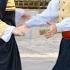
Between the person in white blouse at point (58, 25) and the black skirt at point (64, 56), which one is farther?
the black skirt at point (64, 56)

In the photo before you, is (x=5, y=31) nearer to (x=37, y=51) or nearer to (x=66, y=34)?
(x=66, y=34)

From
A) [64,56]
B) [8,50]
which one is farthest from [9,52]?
[64,56]

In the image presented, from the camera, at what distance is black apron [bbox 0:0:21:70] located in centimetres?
315

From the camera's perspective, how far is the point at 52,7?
3.24 m

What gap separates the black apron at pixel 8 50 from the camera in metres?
3.15

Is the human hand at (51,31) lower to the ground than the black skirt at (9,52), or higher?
higher

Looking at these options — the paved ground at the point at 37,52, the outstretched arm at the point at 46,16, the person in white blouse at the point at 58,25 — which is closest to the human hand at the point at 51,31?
the person in white blouse at the point at 58,25

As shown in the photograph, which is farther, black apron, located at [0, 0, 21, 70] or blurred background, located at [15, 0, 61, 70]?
blurred background, located at [15, 0, 61, 70]

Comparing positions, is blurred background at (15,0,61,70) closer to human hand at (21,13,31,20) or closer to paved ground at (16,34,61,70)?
paved ground at (16,34,61,70)

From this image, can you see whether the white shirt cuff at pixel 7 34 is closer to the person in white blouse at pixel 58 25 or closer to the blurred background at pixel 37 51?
the person in white blouse at pixel 58 25

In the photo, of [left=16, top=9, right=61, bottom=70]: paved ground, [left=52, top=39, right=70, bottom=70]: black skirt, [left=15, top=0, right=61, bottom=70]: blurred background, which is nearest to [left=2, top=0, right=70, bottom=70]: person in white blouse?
[left=52, top=39, right=70, bottom=70]: black skirt

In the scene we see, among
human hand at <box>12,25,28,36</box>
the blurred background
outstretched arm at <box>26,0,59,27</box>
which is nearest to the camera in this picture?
human hand at <box>12,25,28,36</box>

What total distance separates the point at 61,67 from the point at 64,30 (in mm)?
327

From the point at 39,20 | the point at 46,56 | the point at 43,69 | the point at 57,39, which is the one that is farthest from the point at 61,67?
the point at 57,39
